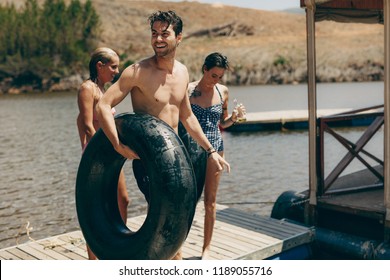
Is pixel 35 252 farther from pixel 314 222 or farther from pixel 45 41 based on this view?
pixel 45 41

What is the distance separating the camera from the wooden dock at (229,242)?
5.47 m

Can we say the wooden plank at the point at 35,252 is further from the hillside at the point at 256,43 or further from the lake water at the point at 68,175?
the hillside at the point at 256,43

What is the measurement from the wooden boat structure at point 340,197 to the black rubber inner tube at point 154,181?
2.77m

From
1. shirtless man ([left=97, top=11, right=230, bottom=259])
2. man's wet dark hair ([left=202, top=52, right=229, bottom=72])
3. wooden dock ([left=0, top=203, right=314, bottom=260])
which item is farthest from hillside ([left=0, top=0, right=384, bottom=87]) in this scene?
shirtless man ([left=97, top=11, right=230, bottom=259])

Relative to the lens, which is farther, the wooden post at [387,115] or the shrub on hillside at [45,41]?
the shrub on hillside at [45,41]

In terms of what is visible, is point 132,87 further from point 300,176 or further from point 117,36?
point 117,36

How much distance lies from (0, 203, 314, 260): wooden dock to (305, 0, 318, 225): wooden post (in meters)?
0.44

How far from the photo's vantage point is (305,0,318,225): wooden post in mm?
6277

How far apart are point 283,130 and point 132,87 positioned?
1640 centimetres

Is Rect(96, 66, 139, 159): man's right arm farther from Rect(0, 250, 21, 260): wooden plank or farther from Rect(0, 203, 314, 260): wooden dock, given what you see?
Rect(0, 250, 21, 260): wooden plank

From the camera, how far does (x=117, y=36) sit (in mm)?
90812

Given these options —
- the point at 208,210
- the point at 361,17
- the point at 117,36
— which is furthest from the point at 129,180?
the point at 117,36

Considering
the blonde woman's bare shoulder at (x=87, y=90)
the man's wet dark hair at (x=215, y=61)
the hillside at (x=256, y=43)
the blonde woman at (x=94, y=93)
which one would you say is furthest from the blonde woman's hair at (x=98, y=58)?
the hillside at (x=256, y=43)

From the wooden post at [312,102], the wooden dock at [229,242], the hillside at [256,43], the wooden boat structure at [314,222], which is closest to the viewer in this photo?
the wooden dock at [229,242]
